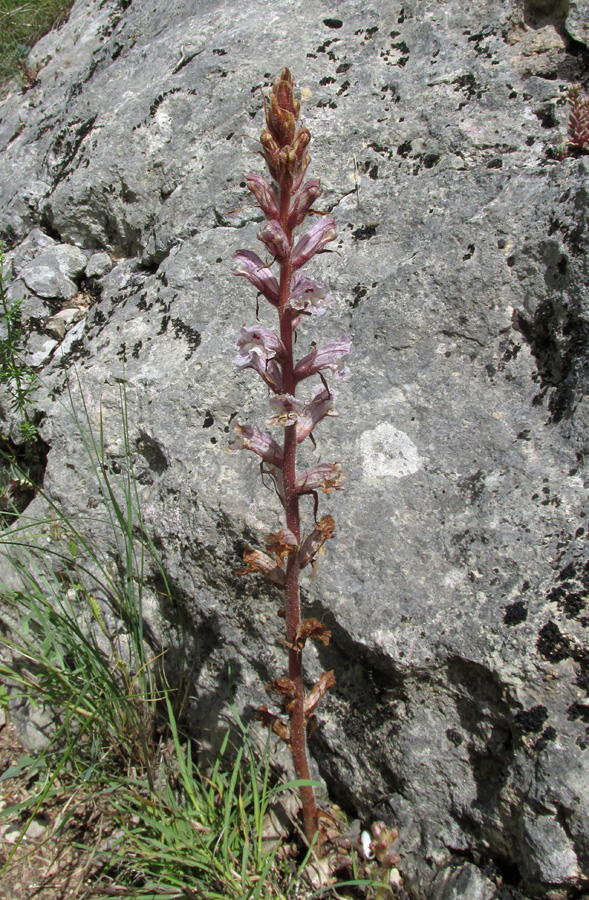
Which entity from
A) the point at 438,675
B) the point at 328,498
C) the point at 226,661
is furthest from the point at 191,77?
the point at 438,675

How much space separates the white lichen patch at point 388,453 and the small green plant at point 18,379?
1844mm

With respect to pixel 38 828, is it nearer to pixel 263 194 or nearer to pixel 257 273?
pixel 257 273

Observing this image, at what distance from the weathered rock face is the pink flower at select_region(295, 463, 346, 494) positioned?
0.46 meters

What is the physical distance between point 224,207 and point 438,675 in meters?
2.47

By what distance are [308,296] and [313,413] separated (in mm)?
421

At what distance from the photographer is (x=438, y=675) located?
7.02ft

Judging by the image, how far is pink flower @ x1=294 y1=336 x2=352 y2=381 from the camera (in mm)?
1938

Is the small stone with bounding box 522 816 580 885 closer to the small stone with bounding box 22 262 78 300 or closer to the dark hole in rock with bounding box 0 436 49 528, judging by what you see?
the dark hole in rock with bounding box 0 436 49 528

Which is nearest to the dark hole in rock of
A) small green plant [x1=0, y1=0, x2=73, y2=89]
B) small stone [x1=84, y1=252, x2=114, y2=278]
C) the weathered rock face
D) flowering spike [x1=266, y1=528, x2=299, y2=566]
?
the weathered rock face

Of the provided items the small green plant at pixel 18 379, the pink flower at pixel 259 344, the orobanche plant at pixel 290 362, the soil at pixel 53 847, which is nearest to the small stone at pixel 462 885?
the orobanche plant at pixel 290 362

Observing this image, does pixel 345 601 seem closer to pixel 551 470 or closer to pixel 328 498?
pixel 328 498

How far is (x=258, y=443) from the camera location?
6.68 feet

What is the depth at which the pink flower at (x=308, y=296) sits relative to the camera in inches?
70.4

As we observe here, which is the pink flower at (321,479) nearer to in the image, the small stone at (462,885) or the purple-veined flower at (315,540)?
the purple-veined flower at (315,540)
